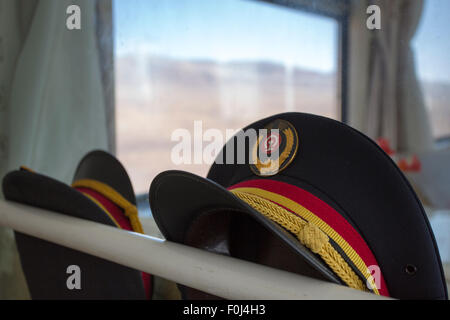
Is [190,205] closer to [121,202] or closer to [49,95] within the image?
[121,202]

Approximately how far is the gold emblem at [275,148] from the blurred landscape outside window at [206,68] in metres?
0.22

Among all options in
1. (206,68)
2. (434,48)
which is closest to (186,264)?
(434,48)

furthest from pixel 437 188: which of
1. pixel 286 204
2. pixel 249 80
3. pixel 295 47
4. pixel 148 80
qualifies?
pixel 286 204

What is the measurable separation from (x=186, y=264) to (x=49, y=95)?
61cm

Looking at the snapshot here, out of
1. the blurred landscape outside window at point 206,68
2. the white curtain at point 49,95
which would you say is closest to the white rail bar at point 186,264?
the blurred landscape outside window at point 206,68

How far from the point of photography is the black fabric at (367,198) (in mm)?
303

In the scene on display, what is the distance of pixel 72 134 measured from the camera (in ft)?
2.78

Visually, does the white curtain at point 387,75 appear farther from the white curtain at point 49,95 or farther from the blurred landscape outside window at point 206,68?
the white curtain at point 49,95

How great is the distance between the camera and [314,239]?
0.96ft

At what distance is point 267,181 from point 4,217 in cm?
34

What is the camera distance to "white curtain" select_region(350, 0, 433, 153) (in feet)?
1.80

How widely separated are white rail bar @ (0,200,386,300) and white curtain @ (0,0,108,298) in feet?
1.17

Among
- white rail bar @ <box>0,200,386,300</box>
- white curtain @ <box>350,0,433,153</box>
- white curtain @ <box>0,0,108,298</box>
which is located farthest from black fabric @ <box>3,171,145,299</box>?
white curtain @ <box>350,0,433,153</box>

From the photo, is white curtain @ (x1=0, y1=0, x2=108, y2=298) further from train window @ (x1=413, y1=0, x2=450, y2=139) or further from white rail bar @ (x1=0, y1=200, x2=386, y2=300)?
train window @ (x1=413, y1=0, x2=450, y2=139)
